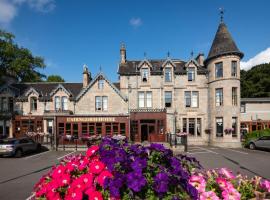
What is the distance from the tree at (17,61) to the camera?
3447 centimetres

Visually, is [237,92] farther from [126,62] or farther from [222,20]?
[126,62]

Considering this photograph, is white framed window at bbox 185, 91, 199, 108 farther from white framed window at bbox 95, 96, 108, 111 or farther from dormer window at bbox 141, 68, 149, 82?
white framed window at bbox 95, 96, 108, 111

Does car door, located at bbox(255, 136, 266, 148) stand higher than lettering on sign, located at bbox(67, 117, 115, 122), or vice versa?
lettering on sign, located at bbox(67, 117, 115, 122)

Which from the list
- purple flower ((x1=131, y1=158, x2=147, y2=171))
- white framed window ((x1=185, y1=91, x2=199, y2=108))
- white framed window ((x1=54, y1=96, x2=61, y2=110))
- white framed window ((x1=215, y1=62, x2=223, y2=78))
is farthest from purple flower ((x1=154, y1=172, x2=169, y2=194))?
white framed window ((x1=54, y1=96, x2=61, y2=110))

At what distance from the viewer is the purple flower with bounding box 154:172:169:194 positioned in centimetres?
270

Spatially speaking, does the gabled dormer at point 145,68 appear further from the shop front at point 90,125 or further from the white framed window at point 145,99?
the shop front at point 90,125

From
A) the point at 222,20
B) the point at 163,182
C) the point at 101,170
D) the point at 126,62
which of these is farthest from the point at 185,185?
the point at 222,20

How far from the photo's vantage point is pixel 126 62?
32.7 metres

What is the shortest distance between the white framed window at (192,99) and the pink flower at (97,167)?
1087 inches

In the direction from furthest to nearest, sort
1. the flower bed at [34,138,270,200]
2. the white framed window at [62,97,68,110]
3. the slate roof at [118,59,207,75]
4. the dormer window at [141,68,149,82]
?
the white framed window at [62,97,68,110] → the dormer window at [141,68,149,82] → the slate roof at [118,59,207,75] → the flower bed at [34,138,270,200]

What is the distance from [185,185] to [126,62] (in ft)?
100

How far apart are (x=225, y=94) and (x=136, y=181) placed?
27454 millimetres

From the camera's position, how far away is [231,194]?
3.25 meters

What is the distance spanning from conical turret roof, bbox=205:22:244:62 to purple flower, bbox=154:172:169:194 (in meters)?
28.2
